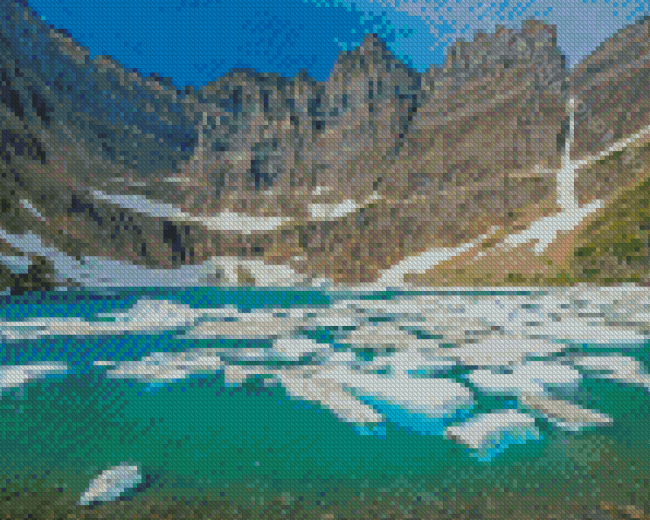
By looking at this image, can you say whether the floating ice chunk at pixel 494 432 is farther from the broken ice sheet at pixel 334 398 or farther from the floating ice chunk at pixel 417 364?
the floating ice chunk at pixel 417 364

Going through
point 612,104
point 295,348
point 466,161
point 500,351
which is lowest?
point 500,351

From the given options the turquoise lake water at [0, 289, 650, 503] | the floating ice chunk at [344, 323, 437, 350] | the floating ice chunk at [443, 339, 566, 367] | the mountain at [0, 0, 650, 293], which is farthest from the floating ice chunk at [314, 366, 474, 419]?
the mountain at [0, 0, 650, 293]

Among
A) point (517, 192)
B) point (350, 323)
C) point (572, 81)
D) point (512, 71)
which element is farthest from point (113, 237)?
point (572, 81)

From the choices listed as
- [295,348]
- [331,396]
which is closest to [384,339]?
[295,348]

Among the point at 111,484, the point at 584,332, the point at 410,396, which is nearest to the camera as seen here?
the point at 111,484

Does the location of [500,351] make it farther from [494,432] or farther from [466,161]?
[466,161]

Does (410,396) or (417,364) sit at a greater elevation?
(417,364)

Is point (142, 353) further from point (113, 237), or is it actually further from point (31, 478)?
point (113, 237)
